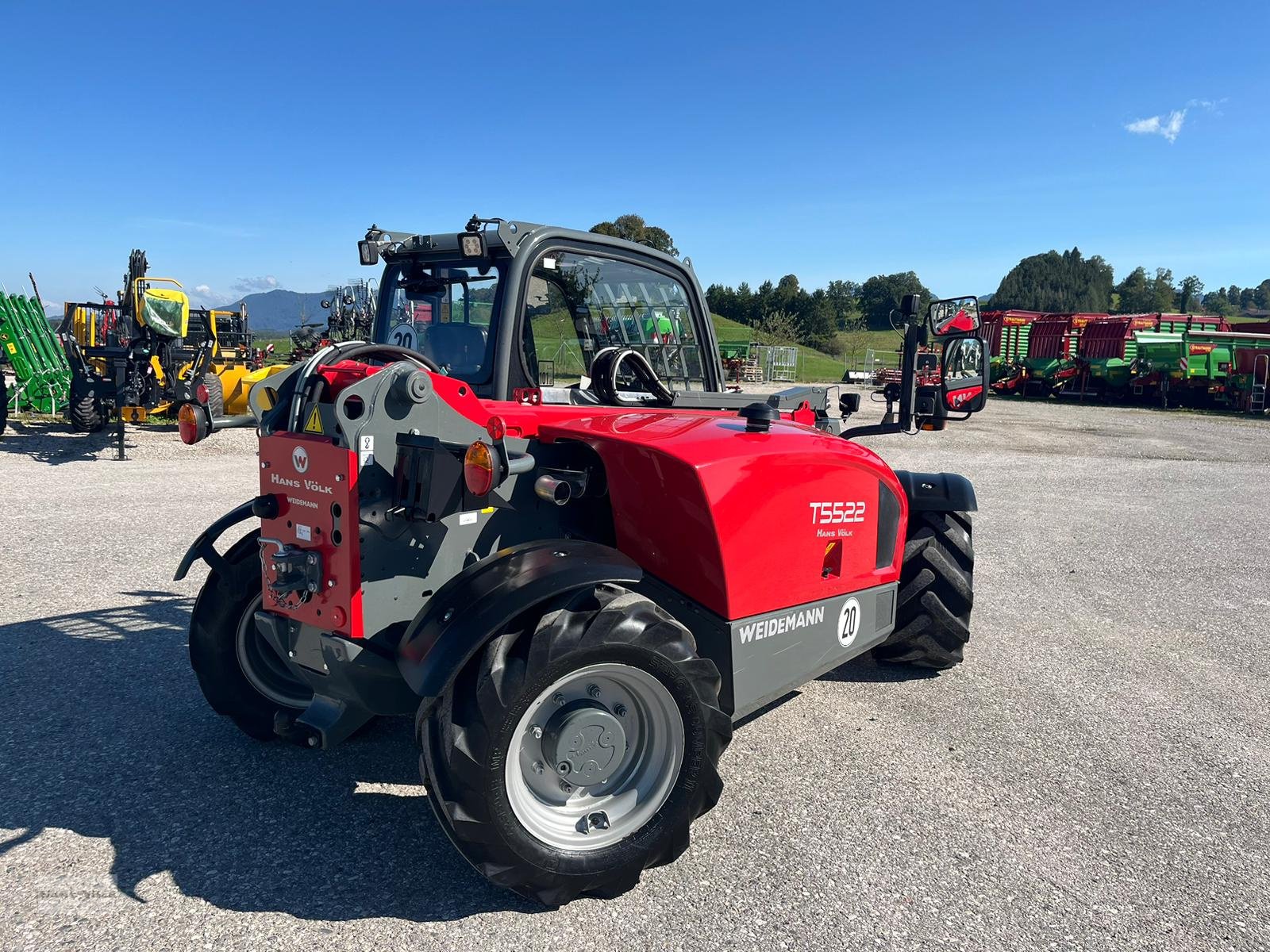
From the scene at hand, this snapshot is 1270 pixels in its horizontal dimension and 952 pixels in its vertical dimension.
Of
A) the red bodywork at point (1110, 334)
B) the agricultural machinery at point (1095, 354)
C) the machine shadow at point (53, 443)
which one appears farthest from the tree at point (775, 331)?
the machine shadow at point (53, 443)

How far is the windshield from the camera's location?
3762 mm

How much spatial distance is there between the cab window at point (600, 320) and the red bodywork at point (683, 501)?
0.40 meters

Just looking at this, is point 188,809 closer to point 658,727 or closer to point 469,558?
point 469,558

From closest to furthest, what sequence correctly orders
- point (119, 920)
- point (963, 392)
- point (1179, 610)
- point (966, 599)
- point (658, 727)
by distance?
1. point (119, 920)
2. point (658, 727)
3. point (963, 392)
4. point (966, 599)
5. point (1179, 610)

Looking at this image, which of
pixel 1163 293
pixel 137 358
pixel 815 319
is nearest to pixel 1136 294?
pixel 1163 293

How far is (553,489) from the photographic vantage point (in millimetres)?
2852

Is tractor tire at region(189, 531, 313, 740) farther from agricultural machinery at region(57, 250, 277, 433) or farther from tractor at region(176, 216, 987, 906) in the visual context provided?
agricultural machinery at region(57, 250, 277, 433)

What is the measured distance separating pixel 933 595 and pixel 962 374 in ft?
3.83

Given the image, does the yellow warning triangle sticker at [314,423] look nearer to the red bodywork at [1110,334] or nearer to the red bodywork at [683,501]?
the red bodywork at [683,501]

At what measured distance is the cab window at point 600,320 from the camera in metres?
3.84

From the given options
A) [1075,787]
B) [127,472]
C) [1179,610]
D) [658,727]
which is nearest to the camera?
[658,727]

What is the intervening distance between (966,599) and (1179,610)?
8.96 ft

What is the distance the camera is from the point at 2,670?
14.5ft

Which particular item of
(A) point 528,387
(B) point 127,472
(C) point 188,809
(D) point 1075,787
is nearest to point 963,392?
(D) point 1075,787
